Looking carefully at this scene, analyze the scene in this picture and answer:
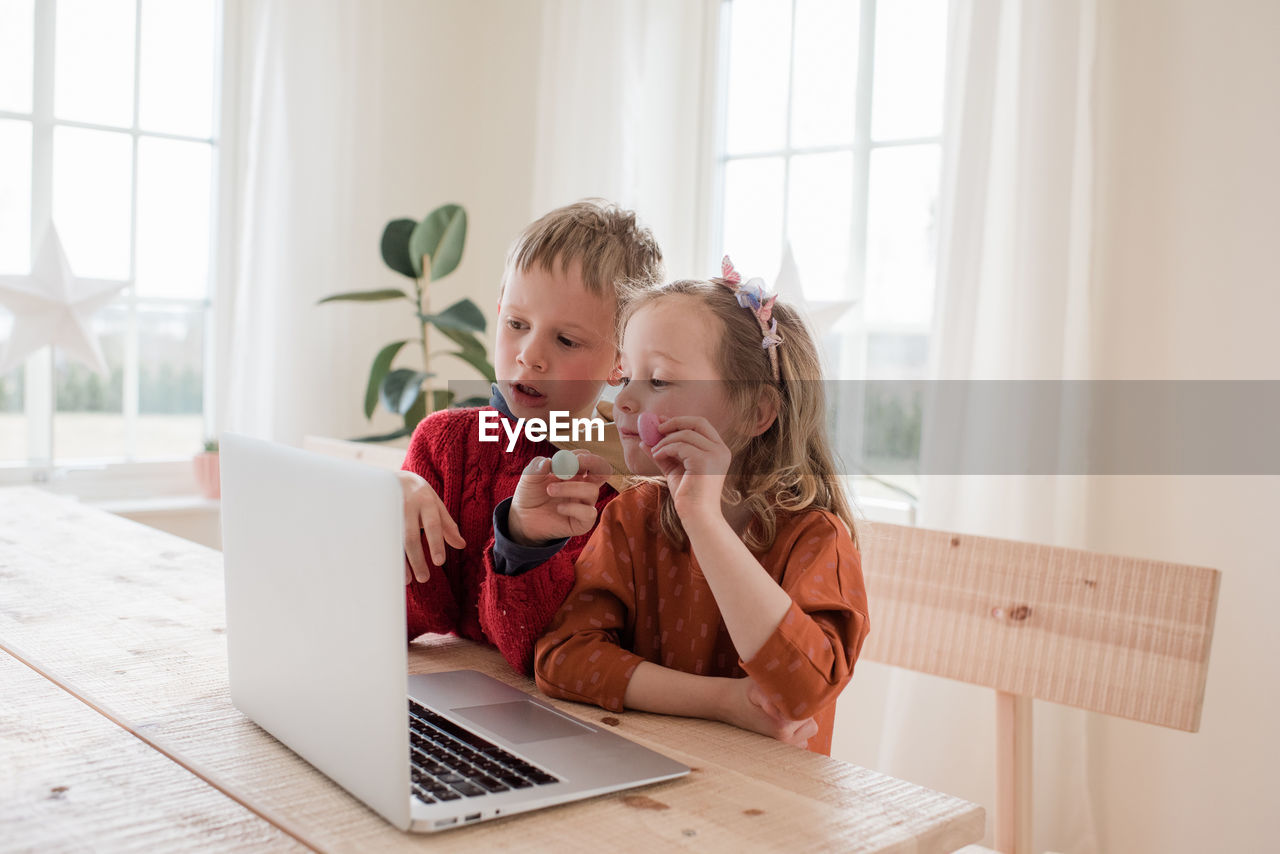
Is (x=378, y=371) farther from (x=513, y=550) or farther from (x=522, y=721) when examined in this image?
(x=522, y=721)

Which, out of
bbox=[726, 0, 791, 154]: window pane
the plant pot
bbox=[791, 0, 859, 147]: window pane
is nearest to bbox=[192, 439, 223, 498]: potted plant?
the plant pot

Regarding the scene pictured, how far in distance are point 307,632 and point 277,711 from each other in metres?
0.10

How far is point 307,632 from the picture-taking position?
70cm

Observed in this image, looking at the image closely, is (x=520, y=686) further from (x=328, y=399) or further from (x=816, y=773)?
(x=328, y=399)

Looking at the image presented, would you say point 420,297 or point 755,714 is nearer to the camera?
point 755,714

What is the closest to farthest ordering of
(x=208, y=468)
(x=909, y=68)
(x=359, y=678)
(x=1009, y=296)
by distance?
(x=359, y=678) < (x=1009, y=296) < (x=909, y=68) < (x=208, y=468)

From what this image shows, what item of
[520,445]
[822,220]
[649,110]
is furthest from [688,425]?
[649,110]

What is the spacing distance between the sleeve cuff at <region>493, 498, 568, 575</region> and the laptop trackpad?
0.13 m

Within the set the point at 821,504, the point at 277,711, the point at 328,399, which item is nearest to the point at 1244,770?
the point at 821,504

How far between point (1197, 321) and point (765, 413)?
1.19 metres

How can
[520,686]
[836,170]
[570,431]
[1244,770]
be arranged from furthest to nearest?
1. [836,170]
2. [1244,770]
3. [570,431]
4. [520,686]

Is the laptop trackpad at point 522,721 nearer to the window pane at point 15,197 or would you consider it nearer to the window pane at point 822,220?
the window pane at point 822,220

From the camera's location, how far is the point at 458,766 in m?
0.72

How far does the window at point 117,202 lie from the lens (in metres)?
2.69
